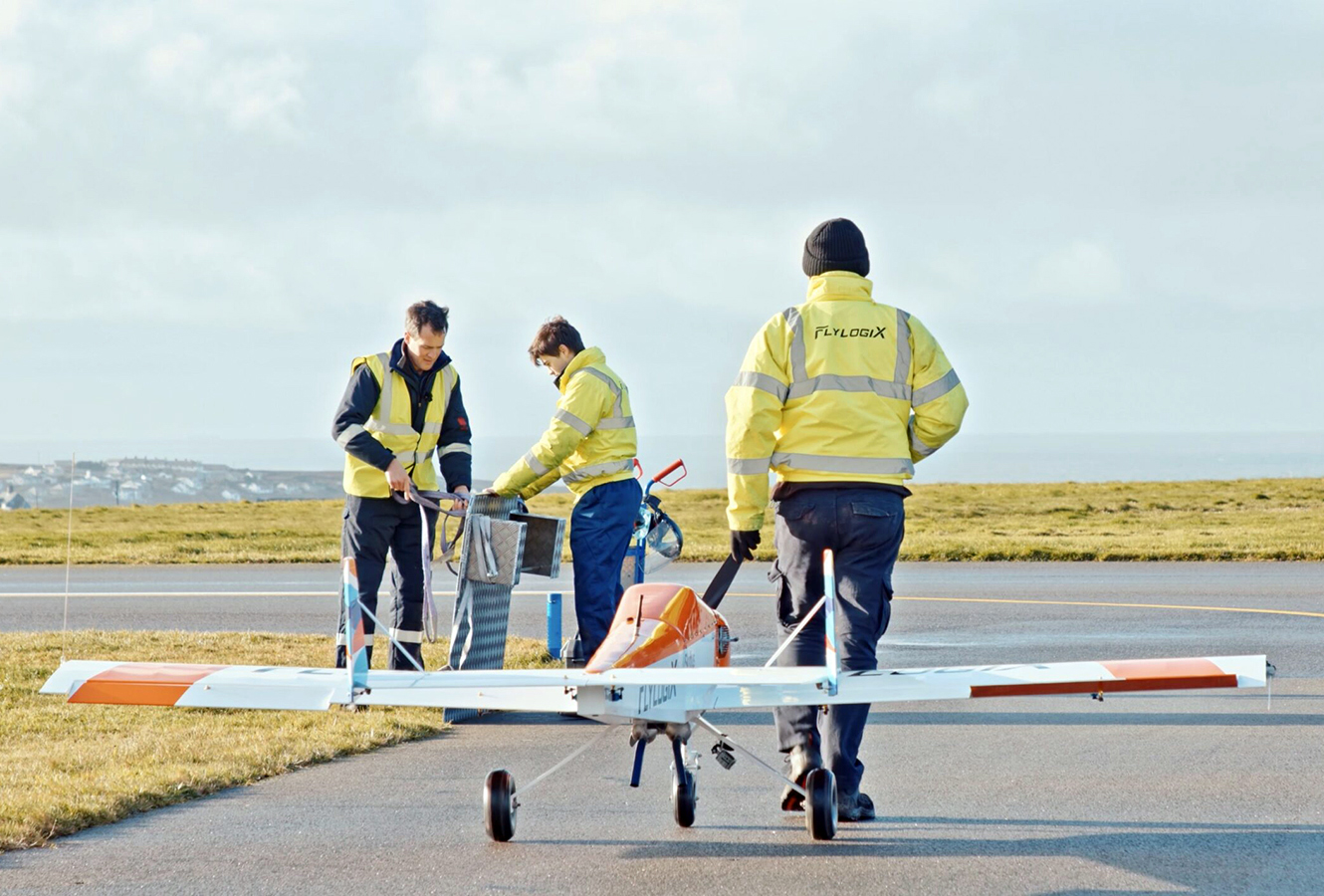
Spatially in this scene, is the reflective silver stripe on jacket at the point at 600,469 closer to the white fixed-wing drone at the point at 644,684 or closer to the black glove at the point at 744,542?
the black glove at the point at 744,542

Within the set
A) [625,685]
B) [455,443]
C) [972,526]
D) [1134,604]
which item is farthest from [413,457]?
[972,526]

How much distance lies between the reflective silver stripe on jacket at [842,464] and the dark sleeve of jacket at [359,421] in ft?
10.5

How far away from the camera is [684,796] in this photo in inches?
224

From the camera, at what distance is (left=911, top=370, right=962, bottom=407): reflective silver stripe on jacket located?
6129 mm

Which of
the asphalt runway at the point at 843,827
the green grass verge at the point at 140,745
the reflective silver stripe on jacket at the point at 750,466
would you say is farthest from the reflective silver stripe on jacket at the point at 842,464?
the green grass verge at the point at 140,745

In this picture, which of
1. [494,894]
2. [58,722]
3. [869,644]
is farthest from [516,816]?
[58,722]

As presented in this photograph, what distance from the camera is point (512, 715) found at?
8625mm

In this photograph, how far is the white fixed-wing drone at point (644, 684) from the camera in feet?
15.3

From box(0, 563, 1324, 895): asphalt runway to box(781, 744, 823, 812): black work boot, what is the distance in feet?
0.21

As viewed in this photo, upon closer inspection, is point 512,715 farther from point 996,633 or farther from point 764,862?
point 996,633

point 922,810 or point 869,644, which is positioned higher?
point 869,644

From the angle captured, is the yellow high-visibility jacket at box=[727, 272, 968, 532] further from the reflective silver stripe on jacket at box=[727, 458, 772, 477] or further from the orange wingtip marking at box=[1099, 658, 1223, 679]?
the orange wingtip marking at box=[1099, 658, 1223, 679]

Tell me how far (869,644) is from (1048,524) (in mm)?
21943

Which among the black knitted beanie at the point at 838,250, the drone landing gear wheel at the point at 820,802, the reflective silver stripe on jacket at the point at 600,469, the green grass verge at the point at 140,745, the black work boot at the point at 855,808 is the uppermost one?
the black knitted beanie at the point at 838,250
